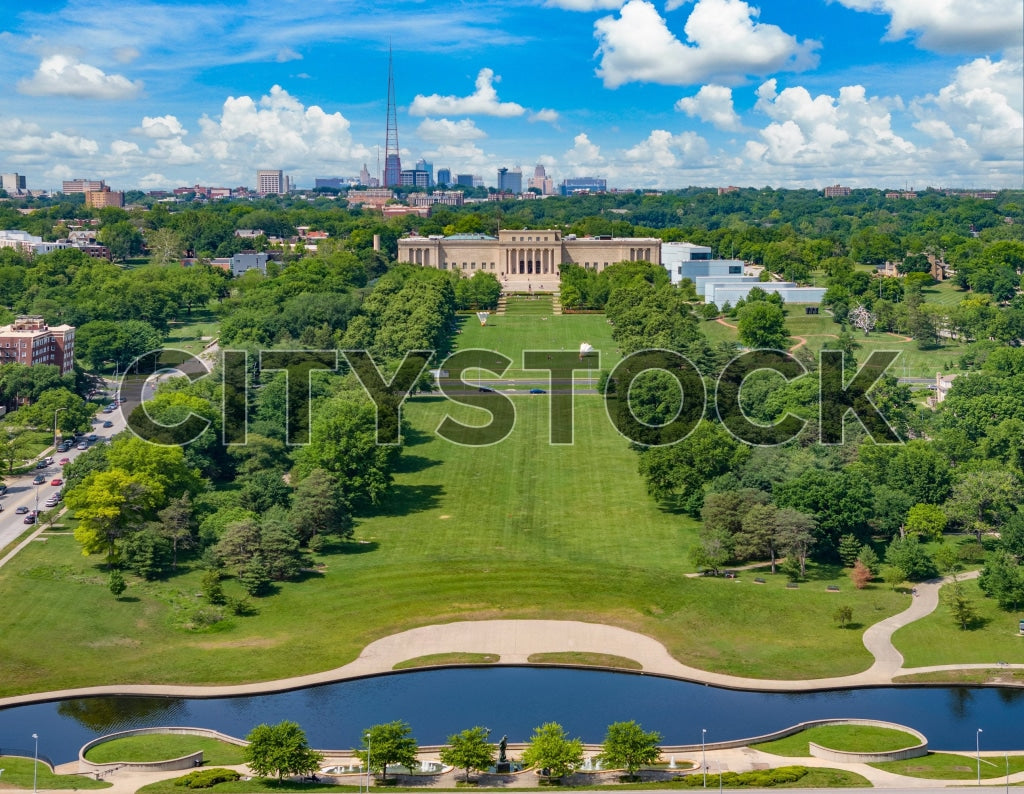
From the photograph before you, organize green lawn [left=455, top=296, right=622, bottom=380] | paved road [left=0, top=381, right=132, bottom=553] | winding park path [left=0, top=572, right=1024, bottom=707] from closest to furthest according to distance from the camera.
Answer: winding park path [left=0, top=572, right=1024, bottom=707] → paved road [left=0, top=381, right=132, bottom=553] → green lawn [left=455, top=296, right=622, bottom=380]

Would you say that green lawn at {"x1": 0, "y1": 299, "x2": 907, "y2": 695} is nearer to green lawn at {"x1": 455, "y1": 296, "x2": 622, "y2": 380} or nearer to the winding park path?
the winding park path

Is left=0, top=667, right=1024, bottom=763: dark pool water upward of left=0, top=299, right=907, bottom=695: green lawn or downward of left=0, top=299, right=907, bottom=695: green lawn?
downward

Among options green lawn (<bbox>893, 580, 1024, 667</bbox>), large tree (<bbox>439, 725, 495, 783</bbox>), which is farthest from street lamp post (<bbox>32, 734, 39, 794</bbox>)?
green lawn (<bbox>893, 580, 1024, 667</bbox>)

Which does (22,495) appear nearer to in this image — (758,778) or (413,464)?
(413,464)

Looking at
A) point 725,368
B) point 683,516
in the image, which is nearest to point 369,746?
point 683,516

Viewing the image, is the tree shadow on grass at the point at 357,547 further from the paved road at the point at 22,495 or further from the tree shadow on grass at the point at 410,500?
the paved road at the point at 22,495

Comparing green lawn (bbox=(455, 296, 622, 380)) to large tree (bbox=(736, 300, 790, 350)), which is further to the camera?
large tree (bbox=(736, 300, 790, 350))

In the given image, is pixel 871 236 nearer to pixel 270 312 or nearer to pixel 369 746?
pixel 270 312

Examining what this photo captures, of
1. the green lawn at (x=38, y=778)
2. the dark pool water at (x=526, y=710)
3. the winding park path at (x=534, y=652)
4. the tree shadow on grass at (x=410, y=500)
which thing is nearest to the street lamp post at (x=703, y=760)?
the dark pool water at (x=526, y=710)
